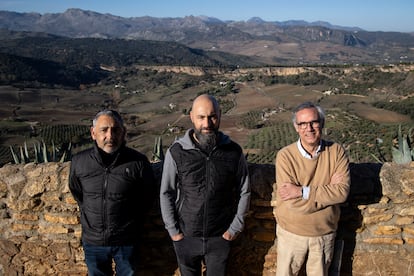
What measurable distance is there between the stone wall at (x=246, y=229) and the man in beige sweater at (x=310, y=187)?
45 cm

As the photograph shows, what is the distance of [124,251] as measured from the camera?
3043mm

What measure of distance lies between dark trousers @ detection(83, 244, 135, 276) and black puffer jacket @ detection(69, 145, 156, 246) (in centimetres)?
5

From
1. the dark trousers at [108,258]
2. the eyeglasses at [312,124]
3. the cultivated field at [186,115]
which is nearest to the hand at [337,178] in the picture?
the eyeglasses at [312,124]

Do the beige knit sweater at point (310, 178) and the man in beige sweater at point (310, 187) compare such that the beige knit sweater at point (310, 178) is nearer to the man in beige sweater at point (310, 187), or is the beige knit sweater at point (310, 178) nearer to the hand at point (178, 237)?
the man in beige sweater at point (310, 187)

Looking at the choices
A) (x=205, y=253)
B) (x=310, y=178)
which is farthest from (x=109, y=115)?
(x=310, y=178)

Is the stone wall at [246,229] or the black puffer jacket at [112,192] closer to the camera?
the black puffer jacket at [112,192]

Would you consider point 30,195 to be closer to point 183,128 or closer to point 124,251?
point 124,251

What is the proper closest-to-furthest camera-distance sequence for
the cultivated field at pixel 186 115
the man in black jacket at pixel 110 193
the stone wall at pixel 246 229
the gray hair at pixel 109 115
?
the man in black jacket at pixel 110 193 < the gray hair at pixel 109 115 < the stone wall at pixel 246 229 < the cultivated field at pixel 186 115

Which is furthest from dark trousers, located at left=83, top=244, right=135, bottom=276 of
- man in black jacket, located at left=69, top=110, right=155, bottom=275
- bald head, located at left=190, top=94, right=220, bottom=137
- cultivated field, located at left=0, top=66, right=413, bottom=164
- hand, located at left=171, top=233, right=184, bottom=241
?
cultivated field, located at left=0, top=66, right=413, bottom=164

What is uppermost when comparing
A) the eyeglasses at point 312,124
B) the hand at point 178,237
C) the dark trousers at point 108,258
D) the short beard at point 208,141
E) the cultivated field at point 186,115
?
the eyeglasses at point 312,124

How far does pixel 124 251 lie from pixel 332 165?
1.70 metres

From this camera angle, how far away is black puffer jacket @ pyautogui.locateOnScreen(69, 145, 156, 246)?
293cm

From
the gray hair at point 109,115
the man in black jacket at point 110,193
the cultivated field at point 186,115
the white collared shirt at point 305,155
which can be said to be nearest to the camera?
the white collared shirt at point 305,155

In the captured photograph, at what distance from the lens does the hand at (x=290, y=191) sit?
2.84 m
